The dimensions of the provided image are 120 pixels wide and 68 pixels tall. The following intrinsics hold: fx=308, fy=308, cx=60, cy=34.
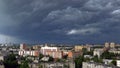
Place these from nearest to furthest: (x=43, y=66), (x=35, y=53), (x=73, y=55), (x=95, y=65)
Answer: (x=95, y=65) → (x=43, y=66) → (x=73, y=55) → (x=35, y=53)

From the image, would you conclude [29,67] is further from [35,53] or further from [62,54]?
[35,53]

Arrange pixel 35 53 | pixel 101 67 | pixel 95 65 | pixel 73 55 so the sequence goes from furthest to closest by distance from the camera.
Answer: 1. pixel 35 53
2. pixel 73 55
3. pixel 95 65
4. pixel 101 67

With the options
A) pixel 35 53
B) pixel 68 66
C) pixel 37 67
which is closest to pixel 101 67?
pixel 68 66

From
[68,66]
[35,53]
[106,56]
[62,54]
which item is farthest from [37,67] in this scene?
[35,53]

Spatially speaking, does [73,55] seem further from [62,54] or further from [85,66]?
[85,66]

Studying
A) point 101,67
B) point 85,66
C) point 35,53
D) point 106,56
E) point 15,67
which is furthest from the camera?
point 35,53

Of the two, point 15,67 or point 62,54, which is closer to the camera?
point 15,67

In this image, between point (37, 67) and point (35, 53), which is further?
point (35, 53)

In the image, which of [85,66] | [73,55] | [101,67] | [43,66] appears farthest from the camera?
[73,55]

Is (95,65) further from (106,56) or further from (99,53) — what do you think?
(99,53)
